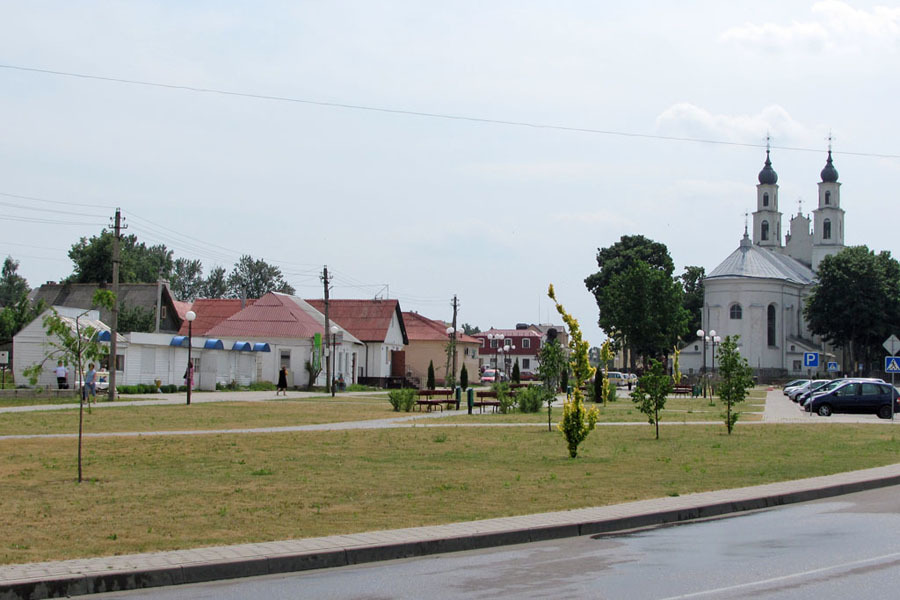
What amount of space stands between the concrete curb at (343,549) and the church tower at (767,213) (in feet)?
374

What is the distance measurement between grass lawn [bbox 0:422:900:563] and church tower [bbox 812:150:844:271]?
98194mm

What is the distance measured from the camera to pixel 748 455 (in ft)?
64.8

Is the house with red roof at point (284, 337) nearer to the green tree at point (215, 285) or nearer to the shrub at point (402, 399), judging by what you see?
the shrub at point (402, 399)

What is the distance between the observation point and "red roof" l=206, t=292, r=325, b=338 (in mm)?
64562

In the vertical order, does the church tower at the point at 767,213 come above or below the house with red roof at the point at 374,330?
above

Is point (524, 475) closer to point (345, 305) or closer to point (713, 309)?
point (345, 305)

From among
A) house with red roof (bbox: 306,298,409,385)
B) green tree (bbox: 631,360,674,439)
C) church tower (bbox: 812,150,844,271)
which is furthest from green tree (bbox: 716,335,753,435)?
church tower (bbox: 812,150,844,271)

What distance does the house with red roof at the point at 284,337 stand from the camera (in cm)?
6359

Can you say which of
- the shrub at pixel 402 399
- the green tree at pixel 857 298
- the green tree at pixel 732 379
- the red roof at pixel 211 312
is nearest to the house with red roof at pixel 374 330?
the red roof at pixel 211 312

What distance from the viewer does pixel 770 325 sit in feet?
346

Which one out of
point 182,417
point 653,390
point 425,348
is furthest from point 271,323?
point 653,390

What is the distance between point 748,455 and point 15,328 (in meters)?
58.1

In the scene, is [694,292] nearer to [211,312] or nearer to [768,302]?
[768,302]

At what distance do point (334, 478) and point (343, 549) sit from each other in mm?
5627
